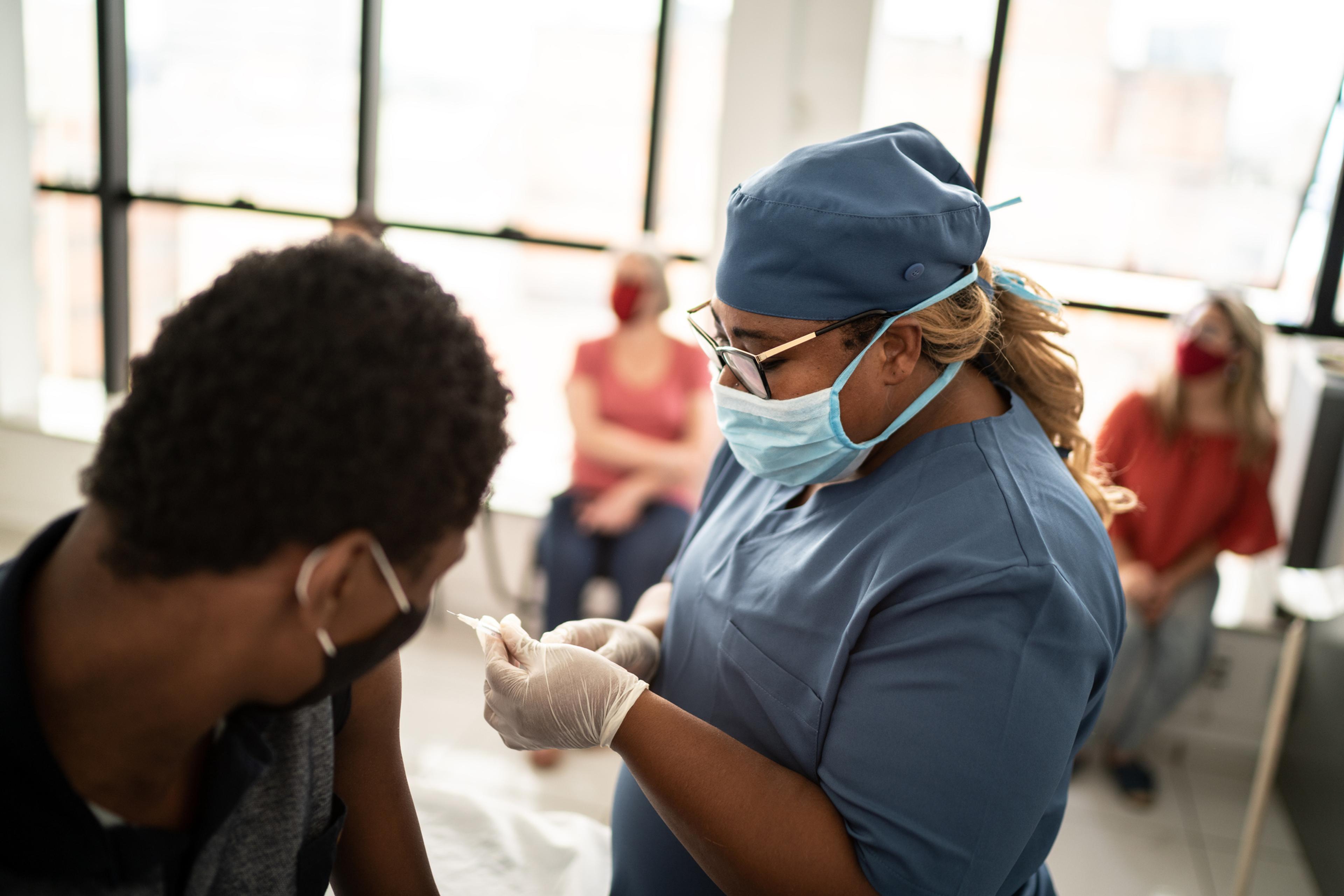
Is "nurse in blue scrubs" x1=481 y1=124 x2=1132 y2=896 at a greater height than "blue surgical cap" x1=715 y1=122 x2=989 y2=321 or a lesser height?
lesser

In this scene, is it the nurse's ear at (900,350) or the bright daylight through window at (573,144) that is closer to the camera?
the nurse's ear at (900,350)

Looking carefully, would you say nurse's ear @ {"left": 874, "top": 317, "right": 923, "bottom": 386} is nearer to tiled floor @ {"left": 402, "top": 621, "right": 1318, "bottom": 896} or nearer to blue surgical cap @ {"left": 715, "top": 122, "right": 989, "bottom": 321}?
blue surgical cap @ {"left": 715, "top": 122, "right": 989, "bottom": 321}

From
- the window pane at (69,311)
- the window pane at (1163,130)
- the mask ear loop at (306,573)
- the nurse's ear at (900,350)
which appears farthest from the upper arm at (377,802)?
the window pane at (69,311)

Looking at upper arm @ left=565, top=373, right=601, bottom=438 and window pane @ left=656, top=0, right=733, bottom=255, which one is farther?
window pane @ left=656, top=0, right=733, bottom=255

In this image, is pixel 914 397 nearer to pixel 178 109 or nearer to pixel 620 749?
pixel 620 749

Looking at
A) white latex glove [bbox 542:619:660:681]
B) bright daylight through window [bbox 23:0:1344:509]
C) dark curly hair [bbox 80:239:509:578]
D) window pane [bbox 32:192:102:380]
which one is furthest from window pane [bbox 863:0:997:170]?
window pane [bbox 32:192:102:380]

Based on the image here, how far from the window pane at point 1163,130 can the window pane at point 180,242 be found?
8.10 feet

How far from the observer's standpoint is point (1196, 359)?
2.56 m

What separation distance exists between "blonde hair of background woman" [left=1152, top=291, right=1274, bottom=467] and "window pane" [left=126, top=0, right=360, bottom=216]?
2786 mm

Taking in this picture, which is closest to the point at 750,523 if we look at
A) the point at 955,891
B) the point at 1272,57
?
the point at 955,891

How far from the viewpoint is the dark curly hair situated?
1.97ft

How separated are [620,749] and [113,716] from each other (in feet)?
1.54

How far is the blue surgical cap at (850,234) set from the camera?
1.00m

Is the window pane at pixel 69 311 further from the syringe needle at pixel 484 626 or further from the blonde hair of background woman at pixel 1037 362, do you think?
the blonde hair of background woman at pixel 1037 362
